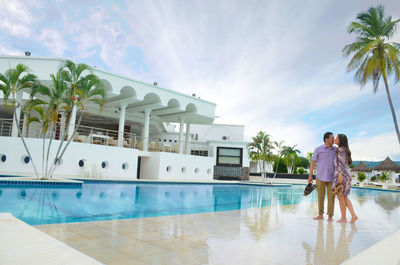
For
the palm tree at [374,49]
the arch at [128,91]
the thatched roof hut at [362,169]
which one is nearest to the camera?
the palm tree at [374,49]

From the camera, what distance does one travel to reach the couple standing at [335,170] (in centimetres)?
523

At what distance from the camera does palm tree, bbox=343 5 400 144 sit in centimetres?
1135

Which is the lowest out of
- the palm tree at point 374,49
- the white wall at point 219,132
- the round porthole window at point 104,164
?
the round porthole window at point 104,164

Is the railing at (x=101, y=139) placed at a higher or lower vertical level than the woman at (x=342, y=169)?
higher

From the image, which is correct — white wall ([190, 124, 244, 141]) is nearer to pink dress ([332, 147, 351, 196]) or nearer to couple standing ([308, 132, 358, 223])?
couple standing ([308, 132, 358, 223])

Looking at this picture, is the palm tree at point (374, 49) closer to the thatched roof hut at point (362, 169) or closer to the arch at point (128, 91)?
the arch at point (128, 91)

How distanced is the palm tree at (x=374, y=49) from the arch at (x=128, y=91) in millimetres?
11512

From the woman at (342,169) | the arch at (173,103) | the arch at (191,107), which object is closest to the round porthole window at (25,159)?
the arch at (173,103)

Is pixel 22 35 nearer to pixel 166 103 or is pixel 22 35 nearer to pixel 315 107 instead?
pixel 166 103

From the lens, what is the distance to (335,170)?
5297 mm

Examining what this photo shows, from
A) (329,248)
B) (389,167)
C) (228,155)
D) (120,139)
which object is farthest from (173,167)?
(389,167)

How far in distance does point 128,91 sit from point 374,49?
42.4 ft

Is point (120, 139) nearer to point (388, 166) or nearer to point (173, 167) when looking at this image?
point (173, 167)

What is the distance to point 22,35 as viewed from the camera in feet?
49.0
